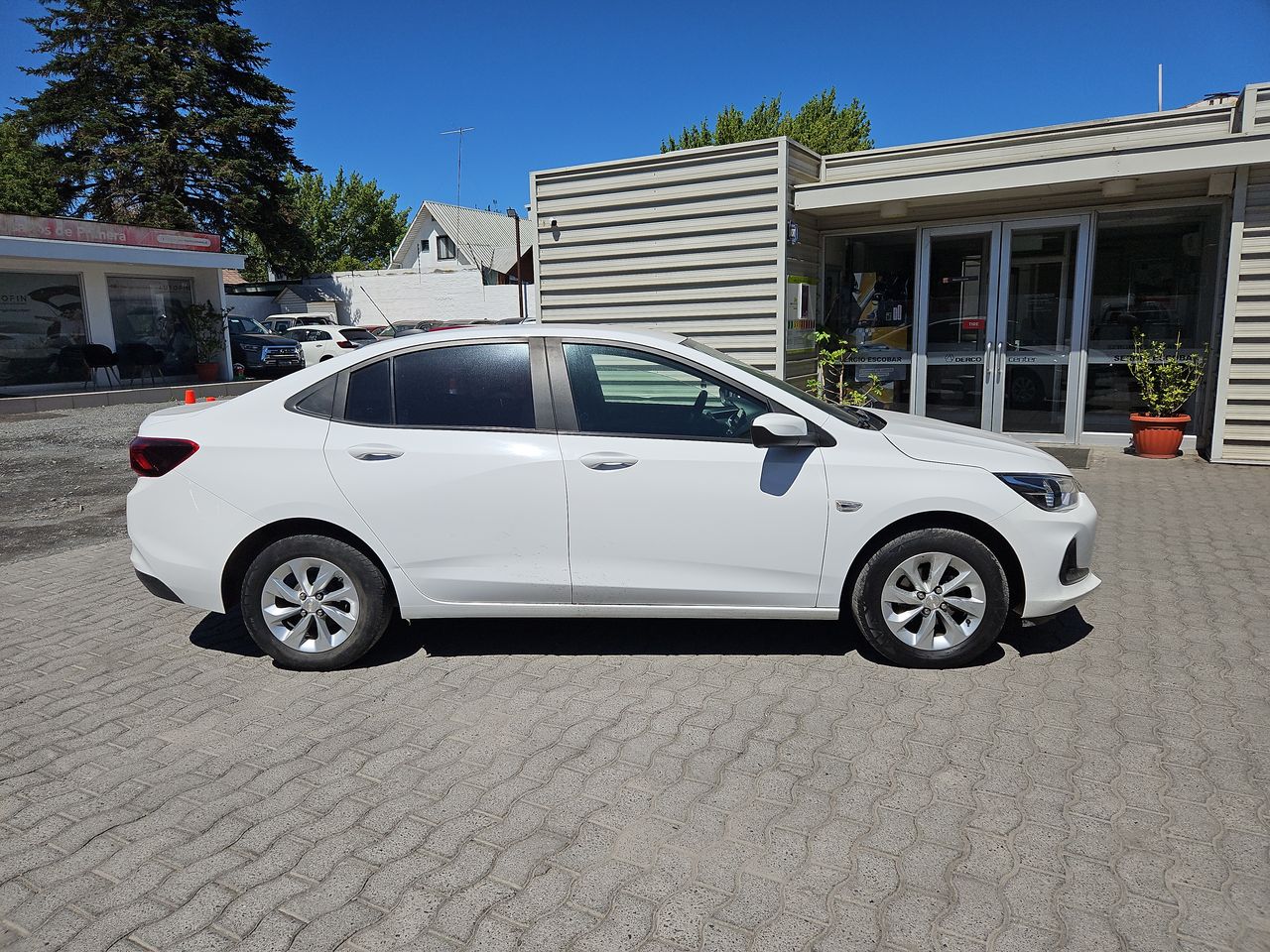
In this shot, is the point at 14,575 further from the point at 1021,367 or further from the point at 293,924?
the point at 1021,367

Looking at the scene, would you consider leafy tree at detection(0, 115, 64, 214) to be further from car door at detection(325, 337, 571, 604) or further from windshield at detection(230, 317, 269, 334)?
car door at detection(325, 337, 571, 604)

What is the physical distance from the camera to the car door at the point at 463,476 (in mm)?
4070

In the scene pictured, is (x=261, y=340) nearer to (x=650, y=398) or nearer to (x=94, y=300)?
(x=94, y=300)

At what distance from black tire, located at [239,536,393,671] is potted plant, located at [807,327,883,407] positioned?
7.29 metres

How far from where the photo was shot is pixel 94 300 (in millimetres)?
19562

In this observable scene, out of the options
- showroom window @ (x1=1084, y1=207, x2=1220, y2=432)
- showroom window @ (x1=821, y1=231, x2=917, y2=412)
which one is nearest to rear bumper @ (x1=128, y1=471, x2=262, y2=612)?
showroom window @ (x1=821, y1=231, x2=917, y2=412)

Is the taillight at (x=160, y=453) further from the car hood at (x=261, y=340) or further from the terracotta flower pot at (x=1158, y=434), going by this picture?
the car hood at (x=261, y=340)

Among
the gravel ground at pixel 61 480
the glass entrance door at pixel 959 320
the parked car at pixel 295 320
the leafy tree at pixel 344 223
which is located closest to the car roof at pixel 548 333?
the gravel ground at pixel 61 480

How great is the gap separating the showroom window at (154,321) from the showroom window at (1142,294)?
64.3 feet

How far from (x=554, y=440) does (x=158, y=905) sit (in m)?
2.32

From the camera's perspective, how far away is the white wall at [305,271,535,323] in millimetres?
37250

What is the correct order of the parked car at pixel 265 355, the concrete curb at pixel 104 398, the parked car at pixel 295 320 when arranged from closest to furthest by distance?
1. the concrete curb at pixel 104 398
2. the parked car at pixel 265 355
3. the parked car at pixel 295 320

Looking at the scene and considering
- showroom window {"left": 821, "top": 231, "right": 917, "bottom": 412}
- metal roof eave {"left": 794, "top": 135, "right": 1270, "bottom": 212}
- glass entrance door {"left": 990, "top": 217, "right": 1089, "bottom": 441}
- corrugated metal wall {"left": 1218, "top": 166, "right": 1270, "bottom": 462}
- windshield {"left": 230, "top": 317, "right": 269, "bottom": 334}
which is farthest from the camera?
windshield {"left": 230, "top": 317, "right": 269, "bottom": 334}

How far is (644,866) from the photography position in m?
2.75
